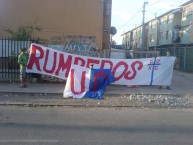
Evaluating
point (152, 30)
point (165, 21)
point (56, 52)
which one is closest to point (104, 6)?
point (56, 52)

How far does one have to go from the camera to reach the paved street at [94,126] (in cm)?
761

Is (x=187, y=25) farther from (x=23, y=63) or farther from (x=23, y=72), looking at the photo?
(x=23, y=72)

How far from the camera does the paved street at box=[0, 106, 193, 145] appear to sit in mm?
7609

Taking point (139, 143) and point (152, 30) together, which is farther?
point (152, 30)

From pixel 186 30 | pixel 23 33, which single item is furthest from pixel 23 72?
pixel 186 30

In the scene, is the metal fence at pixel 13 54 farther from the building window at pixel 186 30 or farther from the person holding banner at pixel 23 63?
the building window at pixel 186 30

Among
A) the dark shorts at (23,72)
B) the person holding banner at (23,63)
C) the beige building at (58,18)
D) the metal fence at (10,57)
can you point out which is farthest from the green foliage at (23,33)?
the dark shorts at (23,72)

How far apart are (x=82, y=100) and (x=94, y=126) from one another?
14.5 feet

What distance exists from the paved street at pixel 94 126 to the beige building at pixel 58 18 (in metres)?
14.6

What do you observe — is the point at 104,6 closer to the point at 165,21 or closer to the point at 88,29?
the point at 88,29

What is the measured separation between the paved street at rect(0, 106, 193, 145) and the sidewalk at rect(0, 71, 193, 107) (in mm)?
943

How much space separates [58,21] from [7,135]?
18974mm

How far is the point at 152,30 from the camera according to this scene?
71.6 m

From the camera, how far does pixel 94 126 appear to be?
911 centimetres
